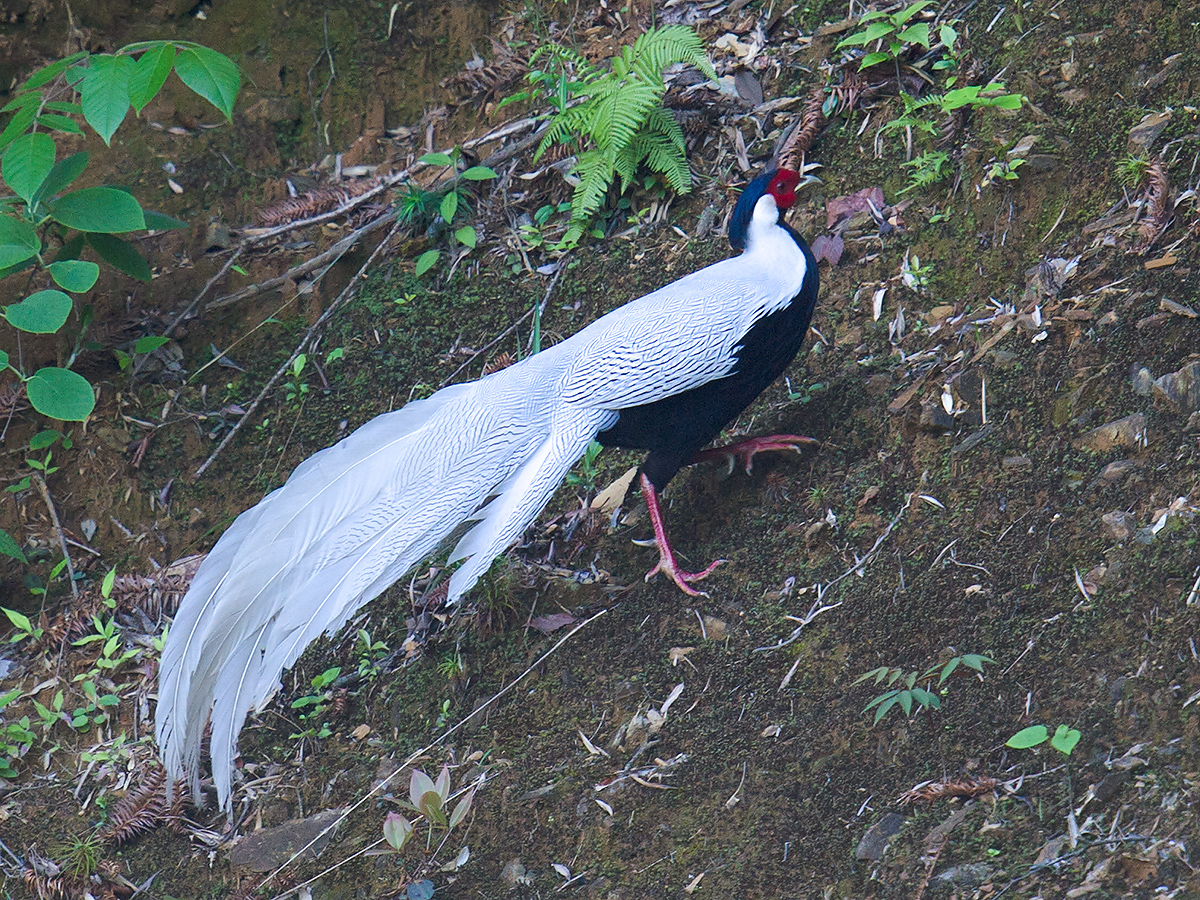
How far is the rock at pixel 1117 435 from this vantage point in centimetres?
256

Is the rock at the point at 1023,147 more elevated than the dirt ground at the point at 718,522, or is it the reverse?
the rock at the point at 1023,147

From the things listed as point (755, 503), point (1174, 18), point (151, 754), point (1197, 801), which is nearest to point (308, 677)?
point (151, 754)

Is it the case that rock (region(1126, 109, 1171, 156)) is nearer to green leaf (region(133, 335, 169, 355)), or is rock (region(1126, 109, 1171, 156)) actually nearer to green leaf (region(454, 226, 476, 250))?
green leaf (region(454, 226, 476, 250))

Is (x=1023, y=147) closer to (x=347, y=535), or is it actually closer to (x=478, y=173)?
(x=478, y=173)

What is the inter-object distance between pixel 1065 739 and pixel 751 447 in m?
1.21

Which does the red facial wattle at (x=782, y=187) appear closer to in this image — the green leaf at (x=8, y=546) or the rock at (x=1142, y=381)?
the rock at (x=1142, y=381)

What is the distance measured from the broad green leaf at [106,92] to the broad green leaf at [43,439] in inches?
54.7

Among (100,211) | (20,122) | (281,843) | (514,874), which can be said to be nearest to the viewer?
(514,874)

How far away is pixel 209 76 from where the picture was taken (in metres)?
2.96

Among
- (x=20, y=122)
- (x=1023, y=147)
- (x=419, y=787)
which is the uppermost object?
(x=20, y=122)

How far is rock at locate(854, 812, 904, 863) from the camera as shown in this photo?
219 cm

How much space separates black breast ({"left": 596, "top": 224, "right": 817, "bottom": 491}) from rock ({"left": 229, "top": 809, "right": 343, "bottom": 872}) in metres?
1.28

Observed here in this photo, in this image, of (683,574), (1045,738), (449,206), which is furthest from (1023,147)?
(449,206)

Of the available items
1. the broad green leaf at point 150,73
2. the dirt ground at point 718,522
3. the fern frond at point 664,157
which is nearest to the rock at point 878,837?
the dirt ground at point 718,522
